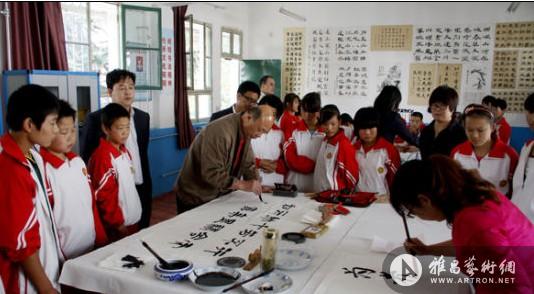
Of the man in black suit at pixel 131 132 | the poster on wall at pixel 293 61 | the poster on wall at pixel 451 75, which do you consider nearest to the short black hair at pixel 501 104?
the poster on wall at pixel 451 75

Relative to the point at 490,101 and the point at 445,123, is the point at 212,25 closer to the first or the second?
the point at 490,101

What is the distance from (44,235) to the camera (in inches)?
62.1

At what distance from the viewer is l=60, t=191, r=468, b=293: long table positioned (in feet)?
4.61

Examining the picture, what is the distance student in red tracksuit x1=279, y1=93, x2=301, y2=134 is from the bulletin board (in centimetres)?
264

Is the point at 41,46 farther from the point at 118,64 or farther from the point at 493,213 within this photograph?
the point at 493,213

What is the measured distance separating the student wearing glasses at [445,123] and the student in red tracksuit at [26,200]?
2.17 m

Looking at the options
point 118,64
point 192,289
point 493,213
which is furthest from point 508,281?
point 118,64

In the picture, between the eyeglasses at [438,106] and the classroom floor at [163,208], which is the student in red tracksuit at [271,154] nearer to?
the eyeglasses at [438,106]

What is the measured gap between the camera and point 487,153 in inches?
89.1

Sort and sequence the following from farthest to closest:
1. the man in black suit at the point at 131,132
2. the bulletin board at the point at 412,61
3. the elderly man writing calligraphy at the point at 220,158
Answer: the bulletin board at the point at 412,61 < the man in black suit at the point at 131,132 < the elderly man writing calligraphy at the point at 220,158

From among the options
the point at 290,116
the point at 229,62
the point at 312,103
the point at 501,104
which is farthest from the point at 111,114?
the point at 501,104

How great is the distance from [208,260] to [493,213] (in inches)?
38.4

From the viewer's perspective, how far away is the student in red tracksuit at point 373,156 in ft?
8.86

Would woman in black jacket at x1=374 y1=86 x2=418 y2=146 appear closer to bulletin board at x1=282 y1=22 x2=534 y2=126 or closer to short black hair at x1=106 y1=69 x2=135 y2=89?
short black hair at x1=106 y1=69 x2=135 y2=89
